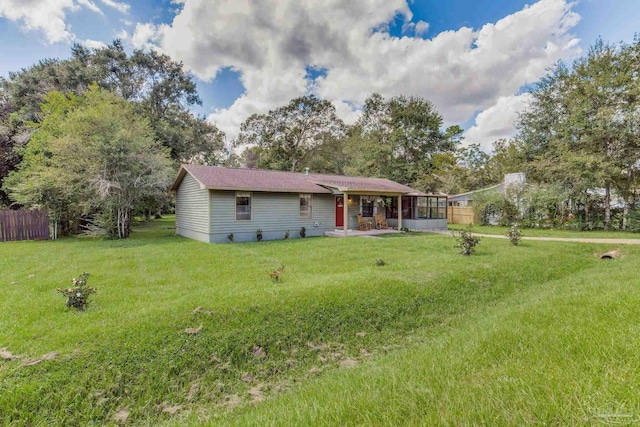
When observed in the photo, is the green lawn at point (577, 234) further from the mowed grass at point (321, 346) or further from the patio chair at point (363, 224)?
the mowed grass at point (321, 346)

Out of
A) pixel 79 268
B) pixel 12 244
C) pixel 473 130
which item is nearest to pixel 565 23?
pixel 79 268

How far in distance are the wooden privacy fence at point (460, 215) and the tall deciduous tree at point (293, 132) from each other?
15166 millimetres

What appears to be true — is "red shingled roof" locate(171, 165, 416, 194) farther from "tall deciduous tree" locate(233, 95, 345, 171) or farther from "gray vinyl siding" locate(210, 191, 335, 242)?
"tall deciduous tree" locate(233, 95, 345, 171)

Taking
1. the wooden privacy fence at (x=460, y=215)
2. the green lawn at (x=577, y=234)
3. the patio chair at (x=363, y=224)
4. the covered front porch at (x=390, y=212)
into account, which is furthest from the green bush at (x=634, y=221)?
the patio chair at (x=363, y=224)

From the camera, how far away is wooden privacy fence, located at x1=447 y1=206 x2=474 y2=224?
22.7 m

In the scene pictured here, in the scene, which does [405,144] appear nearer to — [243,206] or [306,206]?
[306,206]

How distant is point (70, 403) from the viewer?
10.3 feet

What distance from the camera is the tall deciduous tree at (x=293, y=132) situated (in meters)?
31.3

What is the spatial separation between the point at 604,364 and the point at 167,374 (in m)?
4.53

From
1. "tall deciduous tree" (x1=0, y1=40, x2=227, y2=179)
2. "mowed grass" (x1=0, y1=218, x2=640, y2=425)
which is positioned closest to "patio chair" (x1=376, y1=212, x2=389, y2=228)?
"mowed grass" (x1=0, y1=218, x2=640, y2=425)

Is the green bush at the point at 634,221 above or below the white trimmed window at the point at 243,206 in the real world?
below

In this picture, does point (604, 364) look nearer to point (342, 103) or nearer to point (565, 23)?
point (565, 23)

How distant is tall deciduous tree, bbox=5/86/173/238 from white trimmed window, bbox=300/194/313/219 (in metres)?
6.67

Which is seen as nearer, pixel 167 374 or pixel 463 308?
pixel 167 374
